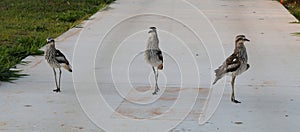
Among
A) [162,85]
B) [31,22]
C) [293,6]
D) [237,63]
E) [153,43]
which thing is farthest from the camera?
[293,6]

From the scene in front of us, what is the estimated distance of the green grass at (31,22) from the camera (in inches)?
364

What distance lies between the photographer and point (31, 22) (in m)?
12.5

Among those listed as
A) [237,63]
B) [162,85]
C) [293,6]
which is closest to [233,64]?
[237,63]

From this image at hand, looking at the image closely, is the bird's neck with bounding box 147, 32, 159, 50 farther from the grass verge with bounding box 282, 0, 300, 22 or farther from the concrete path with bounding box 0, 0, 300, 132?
the grass verge with bounding box 282, 0, 300, 22

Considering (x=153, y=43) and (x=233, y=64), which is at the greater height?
(x=153, y=43)

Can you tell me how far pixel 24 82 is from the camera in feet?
25.5

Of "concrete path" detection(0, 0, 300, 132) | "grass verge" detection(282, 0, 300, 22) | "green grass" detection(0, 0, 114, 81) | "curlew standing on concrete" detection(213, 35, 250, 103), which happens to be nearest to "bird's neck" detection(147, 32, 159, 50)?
"concrete path" detection(0, 0, 300, 132)

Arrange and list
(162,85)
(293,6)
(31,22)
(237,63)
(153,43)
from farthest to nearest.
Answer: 1. (293,6)
2. (31,22)
3. (162,85)
4. (153,43)
5. (237,63)

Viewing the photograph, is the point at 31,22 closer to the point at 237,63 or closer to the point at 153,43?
the point at 153,43

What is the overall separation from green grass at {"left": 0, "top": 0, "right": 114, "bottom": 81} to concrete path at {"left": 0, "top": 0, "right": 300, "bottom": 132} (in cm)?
27

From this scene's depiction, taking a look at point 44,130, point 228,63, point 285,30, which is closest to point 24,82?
point 44,130

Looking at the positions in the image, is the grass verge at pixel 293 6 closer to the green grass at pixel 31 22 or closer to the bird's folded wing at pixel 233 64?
Result: the green grass at pixel 31 22

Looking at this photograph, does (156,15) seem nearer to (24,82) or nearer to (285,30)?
(285,30)

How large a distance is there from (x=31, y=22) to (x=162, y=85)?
5.40 meters
